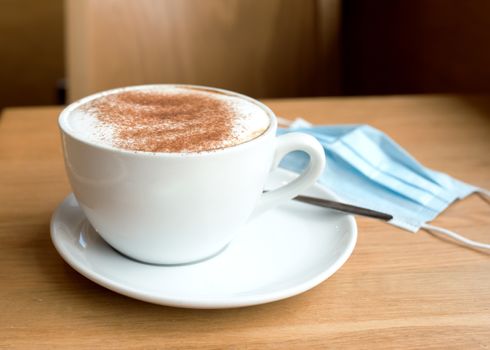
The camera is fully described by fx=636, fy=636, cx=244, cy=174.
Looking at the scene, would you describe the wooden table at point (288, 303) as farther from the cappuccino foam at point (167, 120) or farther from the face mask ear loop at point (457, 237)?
the cappuccino foam at point (167, 120)

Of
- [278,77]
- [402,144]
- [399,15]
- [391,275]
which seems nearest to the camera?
[391,275]

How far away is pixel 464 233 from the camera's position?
0.68 metres

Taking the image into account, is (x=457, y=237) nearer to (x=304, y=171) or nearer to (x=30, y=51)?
(x=304, y=171)

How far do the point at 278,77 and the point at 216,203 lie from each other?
0.91 m

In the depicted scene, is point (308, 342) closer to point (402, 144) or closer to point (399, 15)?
point (402, 144)

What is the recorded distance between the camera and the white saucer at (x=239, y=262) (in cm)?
50

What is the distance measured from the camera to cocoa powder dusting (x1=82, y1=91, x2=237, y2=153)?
0.53 m

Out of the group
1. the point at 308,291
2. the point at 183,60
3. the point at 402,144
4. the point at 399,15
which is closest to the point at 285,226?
the point at 308,291

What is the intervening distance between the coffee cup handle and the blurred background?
0.64 m

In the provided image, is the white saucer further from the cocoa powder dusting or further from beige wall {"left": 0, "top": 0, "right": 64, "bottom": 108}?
beige wall {"left": 0, "top": 0, "right": 64, "bottom": 108}

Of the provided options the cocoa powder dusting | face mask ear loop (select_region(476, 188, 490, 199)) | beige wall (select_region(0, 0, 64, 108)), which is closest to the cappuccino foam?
the cocoa powder dusting

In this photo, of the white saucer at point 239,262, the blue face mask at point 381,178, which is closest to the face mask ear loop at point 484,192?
the blue face mask at point 381,178

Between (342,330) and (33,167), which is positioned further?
(33,167)

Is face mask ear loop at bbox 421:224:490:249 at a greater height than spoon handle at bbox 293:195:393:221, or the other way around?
spoon handle at bbox 293:195:393:221
